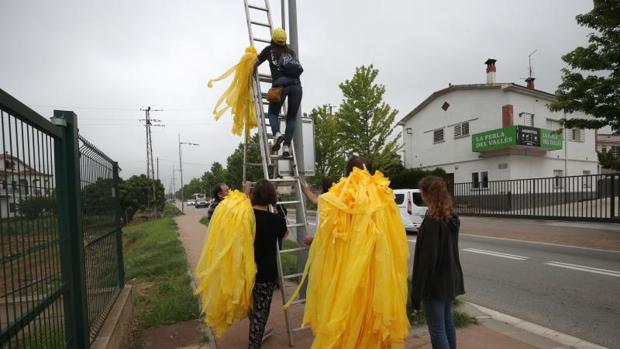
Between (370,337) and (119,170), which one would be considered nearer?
(370,337)

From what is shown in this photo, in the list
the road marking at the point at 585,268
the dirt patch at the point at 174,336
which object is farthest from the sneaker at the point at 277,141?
the road marking at the point at 585,268

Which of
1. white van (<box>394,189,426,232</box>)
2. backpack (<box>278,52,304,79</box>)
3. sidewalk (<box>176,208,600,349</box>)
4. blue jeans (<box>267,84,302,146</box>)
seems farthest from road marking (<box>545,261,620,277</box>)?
backpack (<box>278,52,304,79</box>)

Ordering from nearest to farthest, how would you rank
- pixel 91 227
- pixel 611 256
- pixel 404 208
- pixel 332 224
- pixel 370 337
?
1. pixel 370 337
2. pixel 332 224
3. pixel 91 227
4. pixel 611 256
5. pixel 404 208

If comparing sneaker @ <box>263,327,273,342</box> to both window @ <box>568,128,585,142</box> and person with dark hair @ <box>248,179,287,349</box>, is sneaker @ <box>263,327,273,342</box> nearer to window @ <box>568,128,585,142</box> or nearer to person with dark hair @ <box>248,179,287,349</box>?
person with dark hair @ <box>248,179,287,349</box>

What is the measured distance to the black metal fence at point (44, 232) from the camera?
1.93 metres

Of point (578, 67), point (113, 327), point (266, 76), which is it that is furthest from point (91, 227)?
point (578, 67)

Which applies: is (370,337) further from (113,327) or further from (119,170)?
(119,170)

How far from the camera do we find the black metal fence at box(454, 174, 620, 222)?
15.2 m

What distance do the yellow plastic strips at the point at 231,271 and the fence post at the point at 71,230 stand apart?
1142mm

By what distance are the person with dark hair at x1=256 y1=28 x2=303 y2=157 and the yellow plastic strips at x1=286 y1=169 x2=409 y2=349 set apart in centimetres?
199

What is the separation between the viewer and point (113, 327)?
3801 mm

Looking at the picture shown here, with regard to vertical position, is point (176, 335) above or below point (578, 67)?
below

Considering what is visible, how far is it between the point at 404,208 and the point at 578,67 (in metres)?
6.94

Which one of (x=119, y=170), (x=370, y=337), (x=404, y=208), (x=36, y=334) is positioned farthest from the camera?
(x=404, y=208)
